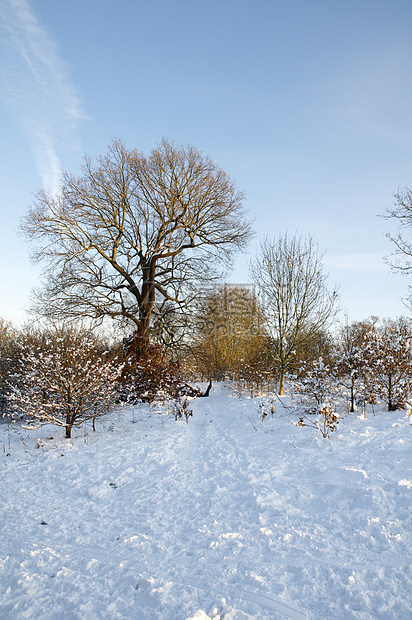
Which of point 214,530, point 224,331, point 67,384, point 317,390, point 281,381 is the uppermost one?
point 224,331

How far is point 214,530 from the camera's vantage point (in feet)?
12.9

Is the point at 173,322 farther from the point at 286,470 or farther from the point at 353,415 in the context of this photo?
the point at 286,470

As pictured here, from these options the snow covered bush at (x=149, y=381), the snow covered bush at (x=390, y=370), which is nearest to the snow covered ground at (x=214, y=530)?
the snow covered bush at (x=390, y=370)

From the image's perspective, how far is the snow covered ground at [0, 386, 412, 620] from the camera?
2.76 m

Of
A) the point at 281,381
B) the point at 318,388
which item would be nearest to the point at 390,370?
the point at 318,388

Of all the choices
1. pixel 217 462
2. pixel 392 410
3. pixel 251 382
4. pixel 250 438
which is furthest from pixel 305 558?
pixel 251 382

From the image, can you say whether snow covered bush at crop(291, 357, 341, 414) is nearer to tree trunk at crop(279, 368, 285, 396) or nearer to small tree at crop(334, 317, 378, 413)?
small tree at crop(334, 317, 378, 413)

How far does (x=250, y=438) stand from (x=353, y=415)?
282 cm

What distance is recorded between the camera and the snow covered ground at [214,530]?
9.07 ft

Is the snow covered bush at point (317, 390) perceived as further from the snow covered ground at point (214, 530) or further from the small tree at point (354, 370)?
the snow covered ground at point (214, 530)

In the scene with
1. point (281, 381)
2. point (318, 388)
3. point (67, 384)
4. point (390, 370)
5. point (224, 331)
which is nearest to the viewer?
point (67, 384)

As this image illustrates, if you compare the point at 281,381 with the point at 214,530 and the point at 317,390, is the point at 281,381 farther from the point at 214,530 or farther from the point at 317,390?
the point at 214,530

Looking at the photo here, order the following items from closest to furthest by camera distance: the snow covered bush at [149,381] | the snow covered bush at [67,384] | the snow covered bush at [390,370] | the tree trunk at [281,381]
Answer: the snow covered bush at [67,384] → the snow covered bush at [390,370] → the snow covered bush at [149,381] → the tree trunk at [281,381]

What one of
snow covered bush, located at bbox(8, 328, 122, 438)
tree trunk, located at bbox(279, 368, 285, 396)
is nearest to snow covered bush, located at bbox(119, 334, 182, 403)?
snow covered bush, located at bbox(8, 328, 122, 438)
